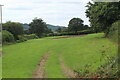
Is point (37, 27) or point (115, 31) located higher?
point (37, 27)

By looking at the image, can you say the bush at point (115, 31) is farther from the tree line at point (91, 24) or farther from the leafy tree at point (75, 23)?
the leafy tree at point (75, 23)

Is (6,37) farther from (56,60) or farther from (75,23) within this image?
(56,60)

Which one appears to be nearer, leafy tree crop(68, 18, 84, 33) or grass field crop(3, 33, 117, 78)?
grass field crop(3, 33, 117, 78)

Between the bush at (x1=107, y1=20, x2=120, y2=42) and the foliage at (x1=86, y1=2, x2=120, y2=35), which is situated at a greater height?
the foliage at (x1=86, y1=2, x2=120, y2=35)

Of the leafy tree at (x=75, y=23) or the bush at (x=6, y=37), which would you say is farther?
the leafy tree at (x=75, y=23)

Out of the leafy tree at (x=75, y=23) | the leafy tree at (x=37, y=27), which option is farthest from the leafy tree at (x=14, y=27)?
the leafy tree at (x=37, y=27)

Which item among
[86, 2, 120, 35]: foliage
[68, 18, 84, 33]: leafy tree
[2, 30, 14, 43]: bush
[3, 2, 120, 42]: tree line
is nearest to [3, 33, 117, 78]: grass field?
[3, 2, 120, 42]: tree line

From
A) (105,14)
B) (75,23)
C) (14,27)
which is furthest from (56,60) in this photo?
(14,27)

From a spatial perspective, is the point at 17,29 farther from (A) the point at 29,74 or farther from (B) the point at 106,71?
(B) the point at 106,71

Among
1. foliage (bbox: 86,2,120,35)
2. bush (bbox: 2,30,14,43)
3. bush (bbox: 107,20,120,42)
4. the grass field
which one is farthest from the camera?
bush (bbox: 2,30,14,43)

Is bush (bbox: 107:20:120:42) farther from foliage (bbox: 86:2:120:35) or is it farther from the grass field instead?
foliage (bbox: 86:2:120:35)

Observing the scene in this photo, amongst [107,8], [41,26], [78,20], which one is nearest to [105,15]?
[107,8]

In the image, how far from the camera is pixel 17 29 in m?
44.3

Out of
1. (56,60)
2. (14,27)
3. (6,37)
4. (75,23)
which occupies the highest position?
(75,23)
